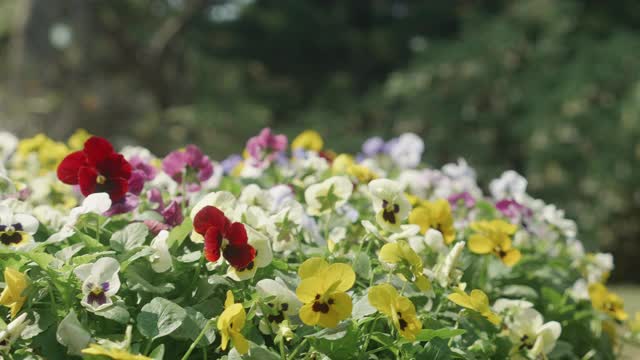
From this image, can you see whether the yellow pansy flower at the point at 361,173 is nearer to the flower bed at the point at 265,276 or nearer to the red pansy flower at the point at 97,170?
the flower bed at the point at 265,276

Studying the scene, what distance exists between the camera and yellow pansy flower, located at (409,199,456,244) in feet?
6.37

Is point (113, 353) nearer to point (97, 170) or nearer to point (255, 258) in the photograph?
point (255, 258)

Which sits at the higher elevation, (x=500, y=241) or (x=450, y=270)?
(x=500, y=241)

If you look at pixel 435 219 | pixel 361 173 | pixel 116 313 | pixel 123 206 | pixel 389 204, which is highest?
pixel 361 173

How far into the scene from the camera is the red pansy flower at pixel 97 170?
68.0 inches

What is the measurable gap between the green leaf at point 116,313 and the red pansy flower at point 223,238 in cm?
17

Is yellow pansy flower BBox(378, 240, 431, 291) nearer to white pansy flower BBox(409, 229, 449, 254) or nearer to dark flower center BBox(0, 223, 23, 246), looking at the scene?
white pansy flower BBox(409, 229, 449, 254)

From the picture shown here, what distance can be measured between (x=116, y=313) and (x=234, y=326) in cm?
19

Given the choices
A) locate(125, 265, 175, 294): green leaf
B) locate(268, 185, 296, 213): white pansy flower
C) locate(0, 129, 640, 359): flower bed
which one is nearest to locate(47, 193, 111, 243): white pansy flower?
locate(0, 129, 640, 359): flower bed

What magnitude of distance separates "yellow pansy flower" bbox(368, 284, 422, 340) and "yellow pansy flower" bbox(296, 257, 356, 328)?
4cm

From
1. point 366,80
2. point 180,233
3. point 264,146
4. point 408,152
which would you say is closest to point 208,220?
point 180,233

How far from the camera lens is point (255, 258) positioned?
1516 mm

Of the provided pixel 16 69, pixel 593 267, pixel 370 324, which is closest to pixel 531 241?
pixel 593 267

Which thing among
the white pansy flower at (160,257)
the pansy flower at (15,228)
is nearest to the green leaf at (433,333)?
the white pansy flower at (160,257)
